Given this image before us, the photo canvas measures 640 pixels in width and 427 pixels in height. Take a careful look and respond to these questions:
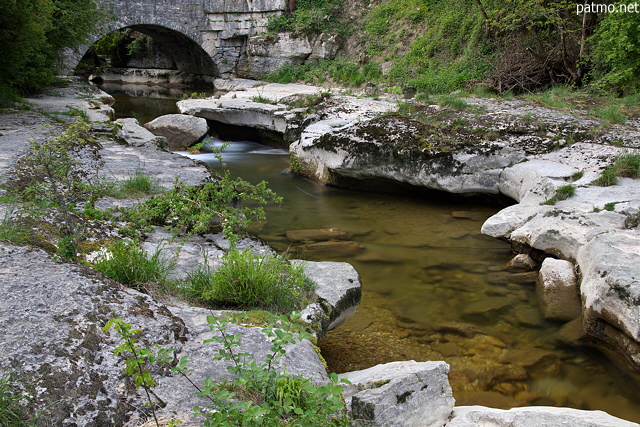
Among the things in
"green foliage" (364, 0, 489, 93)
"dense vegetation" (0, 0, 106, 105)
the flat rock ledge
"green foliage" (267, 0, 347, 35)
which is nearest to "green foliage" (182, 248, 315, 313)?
the flat rock ledge

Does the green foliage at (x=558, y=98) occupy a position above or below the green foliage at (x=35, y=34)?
below

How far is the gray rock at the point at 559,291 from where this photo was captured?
4.65 m

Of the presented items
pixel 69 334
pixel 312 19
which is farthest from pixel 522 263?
pixel 312 19

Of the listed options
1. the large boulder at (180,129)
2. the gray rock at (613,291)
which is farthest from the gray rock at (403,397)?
the large boulder at (180,129)

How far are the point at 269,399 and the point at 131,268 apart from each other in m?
1.54

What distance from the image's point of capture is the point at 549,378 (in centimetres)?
386

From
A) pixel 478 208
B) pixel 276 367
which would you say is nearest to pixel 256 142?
pixel 478 208

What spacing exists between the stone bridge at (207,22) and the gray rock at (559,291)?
58.6ft

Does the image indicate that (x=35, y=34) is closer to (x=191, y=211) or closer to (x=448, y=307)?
(x=191, y=211)

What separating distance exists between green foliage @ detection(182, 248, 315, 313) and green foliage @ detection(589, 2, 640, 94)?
27.9 ft

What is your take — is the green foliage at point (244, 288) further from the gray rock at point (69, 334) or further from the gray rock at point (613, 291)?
the gray rock at point (613, 291)

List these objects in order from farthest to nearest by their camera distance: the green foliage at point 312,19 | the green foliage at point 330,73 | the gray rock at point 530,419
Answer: the green foliage at point 312,19 < the green foliage at point 330,73 < the gray rock at point 530,419

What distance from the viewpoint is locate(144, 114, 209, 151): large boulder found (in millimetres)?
11242

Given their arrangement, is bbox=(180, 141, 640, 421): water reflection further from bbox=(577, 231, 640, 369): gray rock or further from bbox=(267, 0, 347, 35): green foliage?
bbox=(267, 0, 347, 35): green foliage
